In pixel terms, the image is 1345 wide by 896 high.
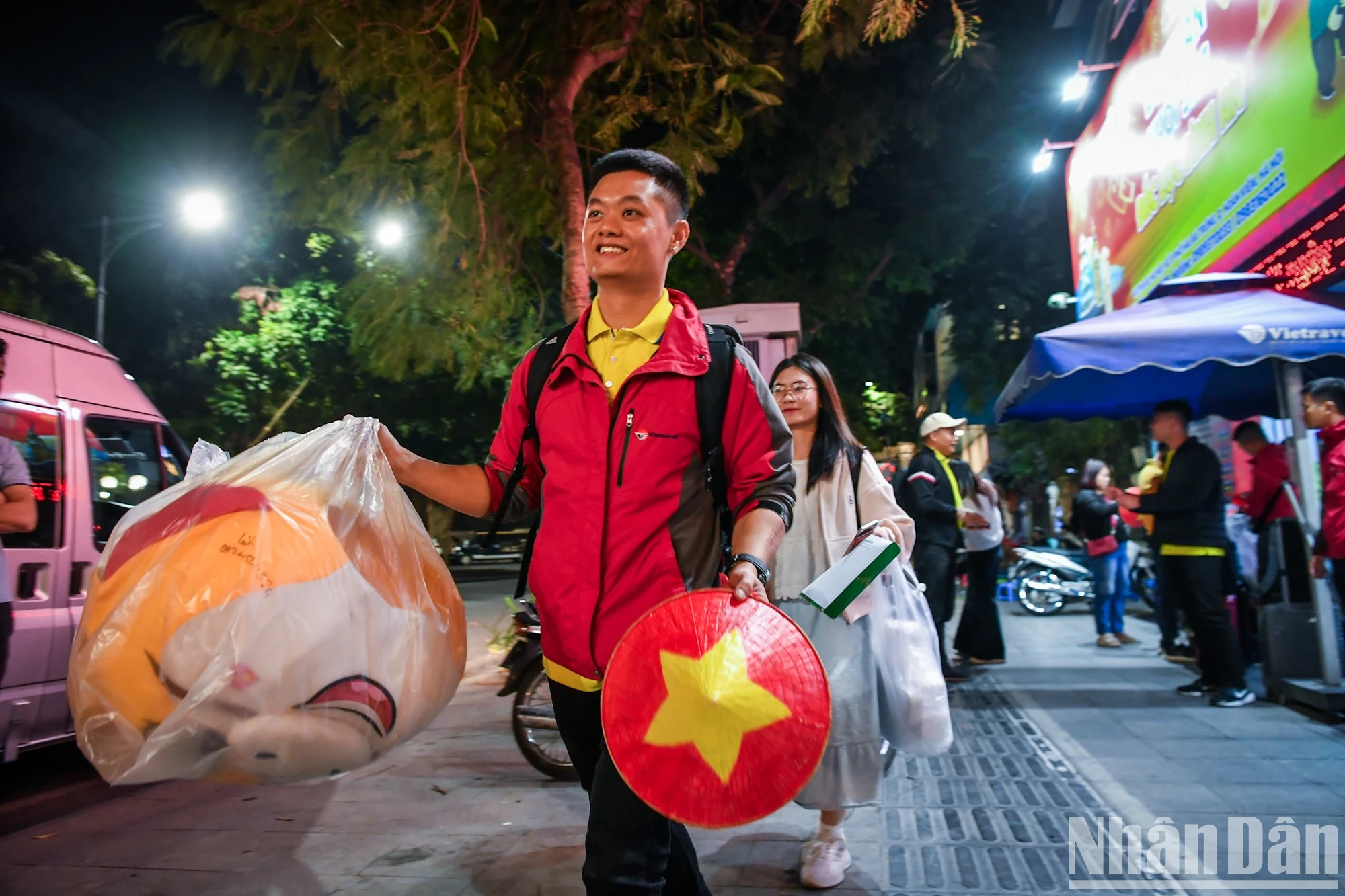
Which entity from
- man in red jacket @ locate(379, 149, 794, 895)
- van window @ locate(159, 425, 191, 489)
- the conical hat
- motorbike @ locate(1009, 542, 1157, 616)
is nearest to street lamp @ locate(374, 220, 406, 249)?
van window @ locate(159, 425, 191, 489)

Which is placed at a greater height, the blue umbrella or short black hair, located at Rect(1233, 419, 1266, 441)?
the blue umbrella

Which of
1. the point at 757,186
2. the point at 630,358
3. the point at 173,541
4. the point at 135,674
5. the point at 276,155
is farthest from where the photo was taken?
the point at 757,186

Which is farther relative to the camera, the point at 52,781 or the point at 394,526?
the point at 52,781

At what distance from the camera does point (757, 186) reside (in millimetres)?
12414

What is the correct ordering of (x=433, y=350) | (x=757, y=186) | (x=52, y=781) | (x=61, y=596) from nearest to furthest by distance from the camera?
(x=61, y=596) → (x=52, y=781) → (x=433, y=350) → (x=757, y=186)

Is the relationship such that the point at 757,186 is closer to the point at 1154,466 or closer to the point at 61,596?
the point at 1154,466

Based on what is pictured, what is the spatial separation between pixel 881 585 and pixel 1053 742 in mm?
2518

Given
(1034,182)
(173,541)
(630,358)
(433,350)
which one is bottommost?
(173,541)

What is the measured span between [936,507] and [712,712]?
5.05 metres

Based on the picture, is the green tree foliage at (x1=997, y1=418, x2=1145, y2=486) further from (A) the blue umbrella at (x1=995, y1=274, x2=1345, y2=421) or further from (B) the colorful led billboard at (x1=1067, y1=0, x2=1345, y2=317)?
(A) the blue umbrella at (x1=995, y1=274, x2=1345, y2=421)

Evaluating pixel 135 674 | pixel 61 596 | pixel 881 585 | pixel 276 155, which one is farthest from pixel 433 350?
pixel 135 674

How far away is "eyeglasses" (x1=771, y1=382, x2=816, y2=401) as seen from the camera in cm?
344

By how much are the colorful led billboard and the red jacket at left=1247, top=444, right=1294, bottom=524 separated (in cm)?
174

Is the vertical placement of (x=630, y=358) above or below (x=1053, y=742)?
above
